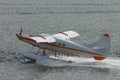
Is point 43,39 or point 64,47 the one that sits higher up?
point 43,39

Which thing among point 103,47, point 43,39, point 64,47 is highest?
point 43,39

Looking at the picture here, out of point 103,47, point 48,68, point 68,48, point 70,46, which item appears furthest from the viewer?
point 68,48

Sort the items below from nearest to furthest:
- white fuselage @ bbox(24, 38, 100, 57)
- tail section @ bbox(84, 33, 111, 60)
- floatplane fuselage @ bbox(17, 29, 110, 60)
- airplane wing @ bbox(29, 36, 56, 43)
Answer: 1. tail section @ bbox(84, 33, 111, 60)
2. floatplane fuselage @ bbox(17, 29, 110, 60)
3. white fuselage @ bbox(24, 38, 100, 57)
4. airplane wing @ bbox(29, 36, 56, 43)

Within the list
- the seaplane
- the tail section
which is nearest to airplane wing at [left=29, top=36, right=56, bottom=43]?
the seaplane

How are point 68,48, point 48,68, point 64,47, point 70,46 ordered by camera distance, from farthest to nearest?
point 64,47 → point 68,48 → point 70,46 → point 48,68

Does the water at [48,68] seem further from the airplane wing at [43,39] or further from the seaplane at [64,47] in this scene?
the airplane wing at [43,39]

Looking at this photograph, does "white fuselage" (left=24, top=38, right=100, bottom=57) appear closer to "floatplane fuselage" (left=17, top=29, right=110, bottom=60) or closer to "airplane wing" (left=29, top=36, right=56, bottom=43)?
"floatplane fuselage" (left=17, top=29, right=110, bottom=60)

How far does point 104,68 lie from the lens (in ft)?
115

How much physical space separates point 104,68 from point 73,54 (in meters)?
3.87

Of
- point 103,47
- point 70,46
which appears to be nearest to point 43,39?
point 70,46

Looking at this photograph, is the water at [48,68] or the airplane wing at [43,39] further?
the airplane wing at [43,39]

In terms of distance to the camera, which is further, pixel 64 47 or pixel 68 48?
pixel 64 47

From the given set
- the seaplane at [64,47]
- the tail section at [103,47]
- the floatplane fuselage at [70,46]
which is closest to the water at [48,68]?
the tail section at [103,47]

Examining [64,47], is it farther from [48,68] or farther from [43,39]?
[48,68]
